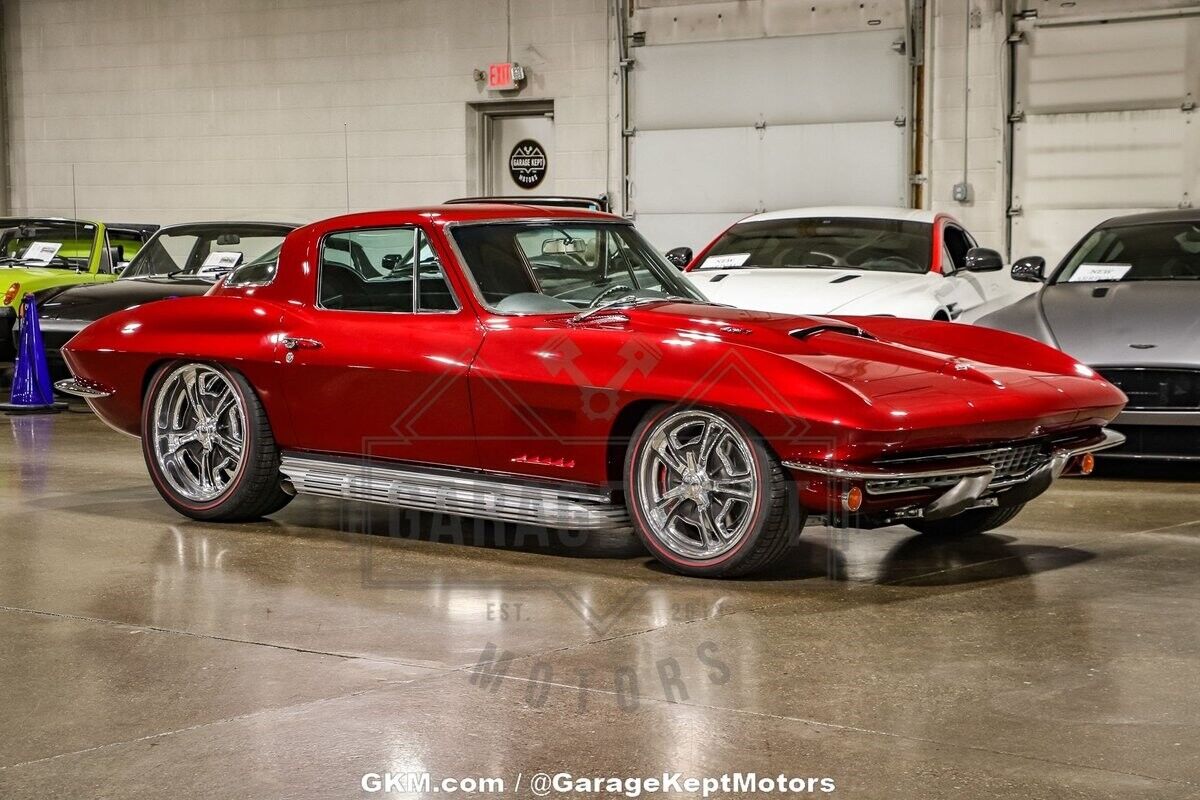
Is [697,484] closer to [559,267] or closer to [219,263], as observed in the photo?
[559,267]

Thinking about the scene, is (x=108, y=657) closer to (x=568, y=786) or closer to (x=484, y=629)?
(x=484, y=629)

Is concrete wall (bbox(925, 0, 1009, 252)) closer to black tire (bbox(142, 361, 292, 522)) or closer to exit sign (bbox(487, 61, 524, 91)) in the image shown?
exit sign (bbox(487, 61, 524, 91))

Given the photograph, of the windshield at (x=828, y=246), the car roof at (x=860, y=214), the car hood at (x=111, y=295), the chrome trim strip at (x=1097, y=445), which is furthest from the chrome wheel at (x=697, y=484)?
the car hood at (x=111, y=295)

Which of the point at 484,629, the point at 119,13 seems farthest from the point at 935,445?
the point at 119,13

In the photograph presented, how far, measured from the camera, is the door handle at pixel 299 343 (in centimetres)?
620

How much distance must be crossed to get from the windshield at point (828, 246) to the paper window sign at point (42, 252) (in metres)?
5.96

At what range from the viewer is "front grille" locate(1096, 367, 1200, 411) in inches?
294

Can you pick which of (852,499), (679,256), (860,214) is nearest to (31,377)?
(679,256)

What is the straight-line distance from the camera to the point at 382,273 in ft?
20.7

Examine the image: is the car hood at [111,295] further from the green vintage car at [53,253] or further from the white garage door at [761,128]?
the white garage door at [761,128]

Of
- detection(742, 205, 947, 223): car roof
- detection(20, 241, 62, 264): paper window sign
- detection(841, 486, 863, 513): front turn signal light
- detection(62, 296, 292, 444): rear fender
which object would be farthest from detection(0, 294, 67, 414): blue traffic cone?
detection(841, 486, 863, 513): front turn signal light

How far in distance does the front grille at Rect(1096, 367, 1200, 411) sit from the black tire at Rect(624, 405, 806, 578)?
9.90 feet

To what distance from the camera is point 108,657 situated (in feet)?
14.2

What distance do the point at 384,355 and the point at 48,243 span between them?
26.5 feet
